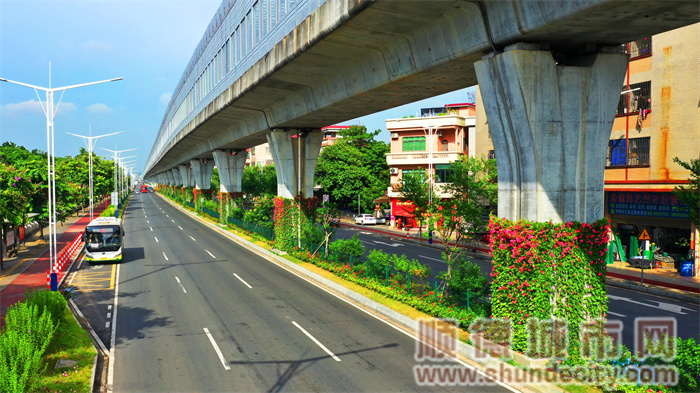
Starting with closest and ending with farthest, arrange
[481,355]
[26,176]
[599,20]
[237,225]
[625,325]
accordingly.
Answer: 1. [599,20]
2. [481,355]
3. [625,325]
4. [26,176]
5. [237,225]

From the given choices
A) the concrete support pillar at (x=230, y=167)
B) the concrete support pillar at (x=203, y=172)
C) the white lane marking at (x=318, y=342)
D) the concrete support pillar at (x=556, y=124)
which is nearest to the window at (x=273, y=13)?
the concrete support pillar at (x=556, y=124)

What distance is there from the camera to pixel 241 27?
92.5 feet

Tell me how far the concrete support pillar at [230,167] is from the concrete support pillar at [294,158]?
20142 mm

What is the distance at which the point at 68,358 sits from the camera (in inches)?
470

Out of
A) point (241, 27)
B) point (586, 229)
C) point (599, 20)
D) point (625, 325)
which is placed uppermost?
point (241, 27)

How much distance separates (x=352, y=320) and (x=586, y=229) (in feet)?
27.0

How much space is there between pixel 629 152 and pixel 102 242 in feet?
105

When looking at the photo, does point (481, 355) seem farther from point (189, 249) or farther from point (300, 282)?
point (189, 249)

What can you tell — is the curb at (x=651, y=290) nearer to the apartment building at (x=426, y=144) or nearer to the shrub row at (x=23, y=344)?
the shrub row at (x=23, y=344)

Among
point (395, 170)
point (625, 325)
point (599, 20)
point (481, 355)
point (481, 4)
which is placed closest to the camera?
point (599, 20)

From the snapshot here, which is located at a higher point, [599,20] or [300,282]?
[599,20]

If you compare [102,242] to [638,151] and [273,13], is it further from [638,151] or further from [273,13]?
[638,151]

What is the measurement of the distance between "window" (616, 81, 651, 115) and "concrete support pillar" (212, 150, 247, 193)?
114 ft

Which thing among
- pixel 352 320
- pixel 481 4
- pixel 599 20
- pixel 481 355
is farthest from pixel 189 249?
pixel 599 20
